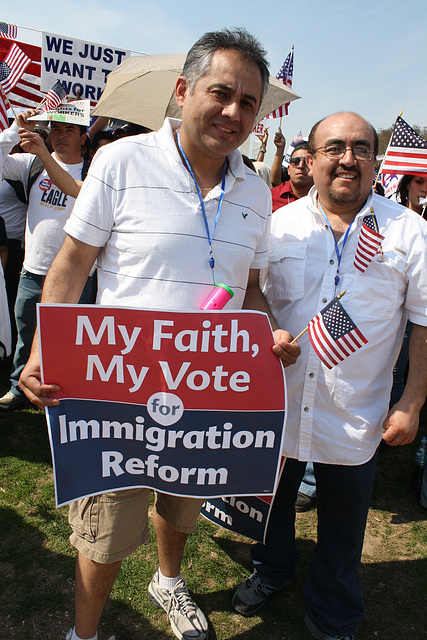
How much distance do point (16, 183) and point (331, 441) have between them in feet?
11.6

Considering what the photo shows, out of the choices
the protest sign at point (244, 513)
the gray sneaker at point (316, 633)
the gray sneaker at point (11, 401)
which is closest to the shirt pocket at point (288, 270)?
the protest sign at point (244, 513)

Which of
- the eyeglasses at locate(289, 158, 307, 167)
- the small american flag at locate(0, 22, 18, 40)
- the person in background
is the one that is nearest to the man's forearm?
the person in background

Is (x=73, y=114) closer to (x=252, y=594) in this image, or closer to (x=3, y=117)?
(x=3, y=117)

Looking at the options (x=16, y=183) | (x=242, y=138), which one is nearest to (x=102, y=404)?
(x=242, y=138)

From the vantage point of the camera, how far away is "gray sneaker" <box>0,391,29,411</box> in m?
4.34

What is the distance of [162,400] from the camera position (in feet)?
6.07

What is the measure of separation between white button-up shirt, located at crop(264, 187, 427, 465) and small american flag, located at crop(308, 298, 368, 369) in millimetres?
190

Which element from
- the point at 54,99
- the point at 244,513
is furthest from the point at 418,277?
the point at 54,99

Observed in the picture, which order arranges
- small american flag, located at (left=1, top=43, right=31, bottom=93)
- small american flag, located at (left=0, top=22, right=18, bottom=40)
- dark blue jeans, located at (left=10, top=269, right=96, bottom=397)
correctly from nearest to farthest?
1. dark blue jeans, located at (left=10, top=269, right=96, bottom=397)
2. small american flag, located at (left=1, top=43, right=31, bottom=93)
3. small american flag, located at (left=0, top=22, right=18, bottom=40)

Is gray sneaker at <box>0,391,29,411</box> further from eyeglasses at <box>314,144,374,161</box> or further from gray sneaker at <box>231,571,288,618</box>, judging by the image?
eyeglasses at <box>314,144,374,161</box>

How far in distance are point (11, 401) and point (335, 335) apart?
340cm

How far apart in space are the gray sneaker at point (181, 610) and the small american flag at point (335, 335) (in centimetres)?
142

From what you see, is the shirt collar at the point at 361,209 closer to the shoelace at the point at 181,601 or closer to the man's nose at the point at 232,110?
the man's nose at the point at 232,110

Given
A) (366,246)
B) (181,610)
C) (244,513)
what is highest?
(366,246)
